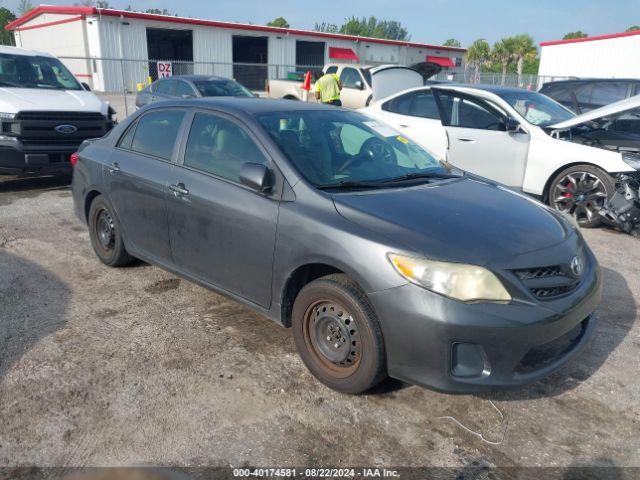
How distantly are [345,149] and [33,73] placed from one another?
722 centimetres

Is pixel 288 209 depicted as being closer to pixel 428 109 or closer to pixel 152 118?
pixel 152 118

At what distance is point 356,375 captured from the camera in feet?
9.77

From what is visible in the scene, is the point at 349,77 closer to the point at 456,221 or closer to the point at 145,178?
the point at 145,178

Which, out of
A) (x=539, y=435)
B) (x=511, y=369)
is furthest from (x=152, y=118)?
(x=539, y=435)

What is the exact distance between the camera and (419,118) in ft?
25.4

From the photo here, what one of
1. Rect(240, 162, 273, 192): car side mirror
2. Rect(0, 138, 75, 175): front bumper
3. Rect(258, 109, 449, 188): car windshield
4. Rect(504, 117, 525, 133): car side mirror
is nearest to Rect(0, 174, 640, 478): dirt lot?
Rect(240, 162, 273, 192): car side mirror

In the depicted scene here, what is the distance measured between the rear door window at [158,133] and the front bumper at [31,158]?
3.94 metres

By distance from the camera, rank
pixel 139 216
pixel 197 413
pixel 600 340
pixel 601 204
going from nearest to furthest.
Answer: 1. pixel 197 413
2. pixel 600 340
3. pixel 139 216
4. pixel 601 204

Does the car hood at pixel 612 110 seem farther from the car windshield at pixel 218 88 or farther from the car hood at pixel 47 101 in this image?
the car windshield at pixel 218 88

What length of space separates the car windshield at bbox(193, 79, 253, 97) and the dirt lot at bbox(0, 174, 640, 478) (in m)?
8.83

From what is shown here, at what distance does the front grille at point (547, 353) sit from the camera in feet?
9.31

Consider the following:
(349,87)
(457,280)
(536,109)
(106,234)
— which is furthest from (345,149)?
(349,87)

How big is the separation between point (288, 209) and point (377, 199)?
1.78 feet

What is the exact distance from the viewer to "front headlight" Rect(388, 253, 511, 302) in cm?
266
